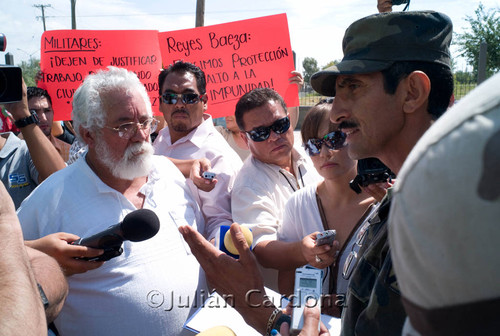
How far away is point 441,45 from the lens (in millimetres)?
1560

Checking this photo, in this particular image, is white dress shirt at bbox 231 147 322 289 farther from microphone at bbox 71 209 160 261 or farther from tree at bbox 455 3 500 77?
tree at bbox 455 3 500 77

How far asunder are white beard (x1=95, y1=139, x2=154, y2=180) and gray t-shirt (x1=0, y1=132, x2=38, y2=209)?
0.93 meters

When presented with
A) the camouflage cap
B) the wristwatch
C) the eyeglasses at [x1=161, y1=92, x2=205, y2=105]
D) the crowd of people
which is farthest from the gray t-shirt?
the camouflage cap

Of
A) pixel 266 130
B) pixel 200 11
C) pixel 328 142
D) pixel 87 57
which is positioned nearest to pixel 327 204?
pixel 328 142

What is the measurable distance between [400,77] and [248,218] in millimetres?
1454

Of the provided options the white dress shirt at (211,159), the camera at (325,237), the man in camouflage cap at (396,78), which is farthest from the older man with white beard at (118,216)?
the man in camouflage cap at (396,78)

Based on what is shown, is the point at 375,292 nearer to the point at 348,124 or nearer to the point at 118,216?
the point at 348,124

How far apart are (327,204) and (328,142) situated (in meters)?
0.38

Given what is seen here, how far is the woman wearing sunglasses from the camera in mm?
2336

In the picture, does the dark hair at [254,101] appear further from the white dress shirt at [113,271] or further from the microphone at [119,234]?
the microphone at [119,234]

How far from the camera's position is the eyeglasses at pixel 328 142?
2.56m

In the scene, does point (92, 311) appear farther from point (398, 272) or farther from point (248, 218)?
point (398, 272)

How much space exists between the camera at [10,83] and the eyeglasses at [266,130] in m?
1.69

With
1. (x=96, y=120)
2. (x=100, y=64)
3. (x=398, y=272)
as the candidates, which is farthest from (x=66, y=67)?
(x=398, y=272)
